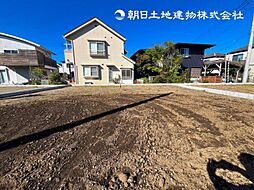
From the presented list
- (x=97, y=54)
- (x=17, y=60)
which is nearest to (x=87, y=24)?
(x=97, y=54)

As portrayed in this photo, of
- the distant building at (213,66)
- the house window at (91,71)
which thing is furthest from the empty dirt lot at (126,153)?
the distant building at (213,66)

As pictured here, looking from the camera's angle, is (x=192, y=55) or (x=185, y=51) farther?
(x=192, y=55)

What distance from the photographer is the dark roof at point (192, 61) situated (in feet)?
54.9

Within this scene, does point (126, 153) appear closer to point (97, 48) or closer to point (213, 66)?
point (97, 48)

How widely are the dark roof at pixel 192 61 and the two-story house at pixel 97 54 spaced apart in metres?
7.61

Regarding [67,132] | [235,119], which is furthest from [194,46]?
[67,132]

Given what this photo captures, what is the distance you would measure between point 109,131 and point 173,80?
12600 mm

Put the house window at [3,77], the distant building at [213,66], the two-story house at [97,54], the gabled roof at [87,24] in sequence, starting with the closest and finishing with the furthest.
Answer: the gabled roof at [87,24] → the two-story house at [97,54] → the house window at [3,77] → the distant building at [213,66]

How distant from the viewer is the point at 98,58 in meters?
14.0

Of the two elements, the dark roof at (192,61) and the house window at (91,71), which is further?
the dark roof at (192,61)

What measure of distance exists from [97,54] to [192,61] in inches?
494

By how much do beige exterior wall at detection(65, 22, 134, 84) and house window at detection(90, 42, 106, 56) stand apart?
43 centimetres

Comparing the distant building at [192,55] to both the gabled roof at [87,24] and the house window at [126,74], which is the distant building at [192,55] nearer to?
the house window at [126,74]

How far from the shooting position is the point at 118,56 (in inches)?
565
